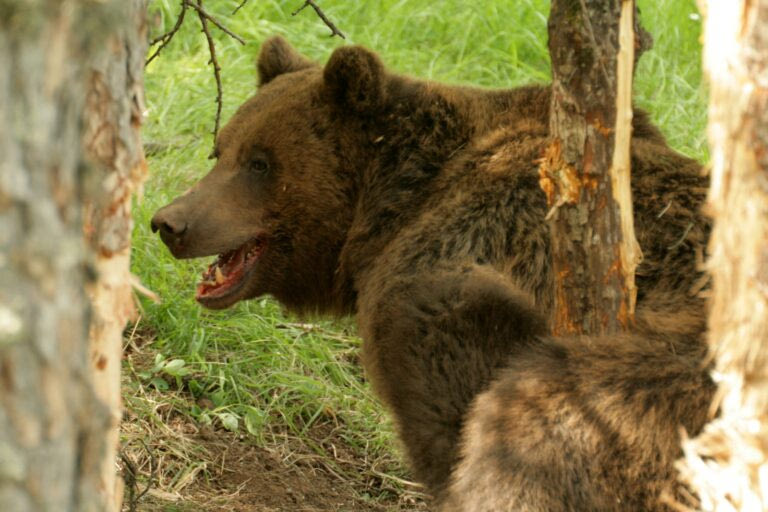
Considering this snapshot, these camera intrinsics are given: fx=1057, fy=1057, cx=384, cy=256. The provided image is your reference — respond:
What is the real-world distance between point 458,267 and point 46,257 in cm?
253

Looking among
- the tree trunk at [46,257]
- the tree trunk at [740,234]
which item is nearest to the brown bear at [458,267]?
the tree trunk at [740,234]

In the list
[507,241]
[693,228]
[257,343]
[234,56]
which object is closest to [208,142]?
[234,56]

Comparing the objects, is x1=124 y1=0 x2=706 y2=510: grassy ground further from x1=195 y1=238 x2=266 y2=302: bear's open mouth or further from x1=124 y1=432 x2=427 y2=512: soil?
x1=195 y1=238 x2=266 y2=302: bear's open mouth

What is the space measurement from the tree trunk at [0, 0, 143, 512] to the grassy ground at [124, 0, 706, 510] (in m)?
2.39

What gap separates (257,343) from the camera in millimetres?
5805

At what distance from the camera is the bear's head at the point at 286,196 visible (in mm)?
4516

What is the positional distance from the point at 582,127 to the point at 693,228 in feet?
2.77

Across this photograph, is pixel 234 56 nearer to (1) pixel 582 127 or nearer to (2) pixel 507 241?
(2) pixel 507 241

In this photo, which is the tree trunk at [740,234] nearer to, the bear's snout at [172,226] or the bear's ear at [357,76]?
the bear's ear at [357,76]

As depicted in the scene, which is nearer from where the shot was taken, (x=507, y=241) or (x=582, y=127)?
(x=582, y=127)

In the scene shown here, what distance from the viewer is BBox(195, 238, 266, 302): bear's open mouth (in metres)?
4.68

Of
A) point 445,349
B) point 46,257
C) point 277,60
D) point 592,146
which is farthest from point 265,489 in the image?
point 46,257

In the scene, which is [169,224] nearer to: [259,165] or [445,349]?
[259,165]

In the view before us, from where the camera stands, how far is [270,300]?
6.18m
